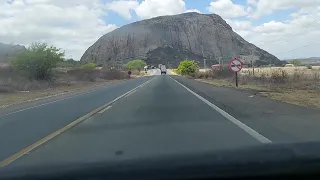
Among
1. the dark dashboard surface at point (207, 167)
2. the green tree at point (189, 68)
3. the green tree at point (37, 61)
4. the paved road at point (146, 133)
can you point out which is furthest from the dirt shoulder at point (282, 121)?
the green tree at point (189, 68)

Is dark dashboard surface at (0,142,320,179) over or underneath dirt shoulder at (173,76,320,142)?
over

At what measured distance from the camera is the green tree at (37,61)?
2189 inches

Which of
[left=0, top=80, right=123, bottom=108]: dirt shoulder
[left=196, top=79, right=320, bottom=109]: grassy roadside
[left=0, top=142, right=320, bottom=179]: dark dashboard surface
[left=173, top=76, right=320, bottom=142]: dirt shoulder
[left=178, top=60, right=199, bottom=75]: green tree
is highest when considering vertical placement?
[left=0, top=142, right=320, bottom=179]: dark dashboard surface

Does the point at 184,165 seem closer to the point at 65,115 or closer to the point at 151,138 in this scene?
the point at 151,138

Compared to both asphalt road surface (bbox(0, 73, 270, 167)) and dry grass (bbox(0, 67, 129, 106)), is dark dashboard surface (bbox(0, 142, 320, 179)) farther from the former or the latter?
dry grass (bbox(0, 67, 129, 106))

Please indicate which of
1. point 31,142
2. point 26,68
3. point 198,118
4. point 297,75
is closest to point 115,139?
point 31,142

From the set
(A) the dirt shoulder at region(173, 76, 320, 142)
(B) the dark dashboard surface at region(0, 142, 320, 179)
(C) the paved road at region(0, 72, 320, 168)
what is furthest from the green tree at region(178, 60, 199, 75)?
(B) the dark dashboard surface at region(0, 142, 320, 179)

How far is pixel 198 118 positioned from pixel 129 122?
223cm

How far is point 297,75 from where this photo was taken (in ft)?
136

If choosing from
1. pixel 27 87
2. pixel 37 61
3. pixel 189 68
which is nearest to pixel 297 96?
pixel 27 87

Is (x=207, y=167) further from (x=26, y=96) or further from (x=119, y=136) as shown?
(x=26, y=96)

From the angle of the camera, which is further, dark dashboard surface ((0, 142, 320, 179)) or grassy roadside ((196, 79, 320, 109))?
grassy roadside ((196, 79, 320, 109))

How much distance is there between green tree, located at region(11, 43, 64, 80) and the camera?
55594 mm

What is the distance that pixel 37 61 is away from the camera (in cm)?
5572
